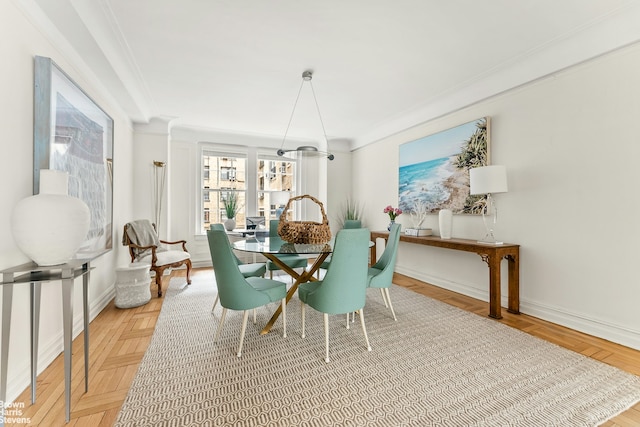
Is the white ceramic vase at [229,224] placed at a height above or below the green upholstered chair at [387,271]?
above

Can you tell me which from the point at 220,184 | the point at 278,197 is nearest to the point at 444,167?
the point at 278,197

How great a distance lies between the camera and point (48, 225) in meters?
1.45

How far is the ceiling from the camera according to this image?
215 cm

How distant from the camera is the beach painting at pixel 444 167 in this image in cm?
348

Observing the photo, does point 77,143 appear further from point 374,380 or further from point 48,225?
point 374,380

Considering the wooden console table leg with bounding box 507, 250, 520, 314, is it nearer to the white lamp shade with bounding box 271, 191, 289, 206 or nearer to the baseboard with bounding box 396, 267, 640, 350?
the baseboard with bounding box 396, 267, 640, 350

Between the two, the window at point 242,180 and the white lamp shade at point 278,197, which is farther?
the window at point 242,180

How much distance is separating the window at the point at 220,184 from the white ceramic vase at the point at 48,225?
→ 4034mm

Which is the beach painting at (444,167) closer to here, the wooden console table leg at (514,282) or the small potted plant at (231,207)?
the wooden console table leg at (514,282)

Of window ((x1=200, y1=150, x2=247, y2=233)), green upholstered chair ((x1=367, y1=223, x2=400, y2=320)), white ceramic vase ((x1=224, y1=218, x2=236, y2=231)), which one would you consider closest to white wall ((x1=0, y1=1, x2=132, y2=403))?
green upholstered chair ((x1=367, y1=223, x2=400, y2=320))

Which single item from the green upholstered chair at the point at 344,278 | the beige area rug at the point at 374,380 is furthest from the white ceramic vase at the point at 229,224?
the green upholstered chair at the point at 344,278

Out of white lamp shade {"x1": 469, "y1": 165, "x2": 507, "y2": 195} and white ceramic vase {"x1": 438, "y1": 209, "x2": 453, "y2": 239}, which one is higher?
white lamp shade {"x1": 469, "y1": 165, "x2": 507, "y2": 195}

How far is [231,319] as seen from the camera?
2.84m

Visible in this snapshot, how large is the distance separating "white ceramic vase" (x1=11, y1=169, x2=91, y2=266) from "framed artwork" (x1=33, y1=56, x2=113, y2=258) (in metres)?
0.63
